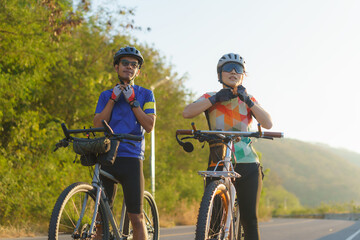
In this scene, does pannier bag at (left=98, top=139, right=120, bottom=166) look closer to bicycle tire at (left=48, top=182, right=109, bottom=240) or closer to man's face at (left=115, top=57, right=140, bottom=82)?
bicycle tire at (left=48, top=182, right=109, bottom=240)

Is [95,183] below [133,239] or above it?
above

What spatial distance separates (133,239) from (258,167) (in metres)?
1.30

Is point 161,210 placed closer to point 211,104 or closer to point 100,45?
point 100,45

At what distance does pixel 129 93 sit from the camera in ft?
15.9

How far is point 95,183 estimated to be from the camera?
4.54 metres

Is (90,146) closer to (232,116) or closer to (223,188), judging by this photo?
(223,188)

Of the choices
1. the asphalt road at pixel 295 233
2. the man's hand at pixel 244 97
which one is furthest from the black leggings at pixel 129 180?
the asphalt road at pixel 295 233

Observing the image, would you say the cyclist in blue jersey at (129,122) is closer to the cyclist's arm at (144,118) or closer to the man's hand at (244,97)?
the cyclist's arm at (144,118)

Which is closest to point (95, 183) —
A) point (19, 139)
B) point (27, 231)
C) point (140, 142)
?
point (140, 142)

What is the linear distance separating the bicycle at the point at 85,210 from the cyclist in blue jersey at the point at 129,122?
12 cm

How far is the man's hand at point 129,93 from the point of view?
15.8 ft

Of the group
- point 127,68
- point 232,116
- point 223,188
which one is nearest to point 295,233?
point 232,116

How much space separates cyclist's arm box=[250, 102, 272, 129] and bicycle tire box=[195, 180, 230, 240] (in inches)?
31.4

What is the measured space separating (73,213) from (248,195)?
1537mm
